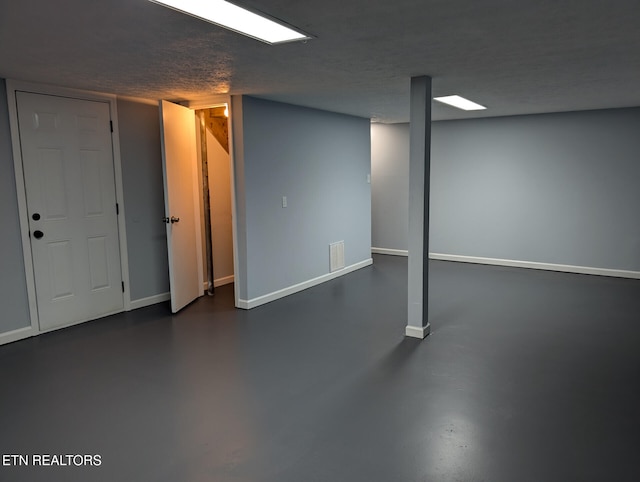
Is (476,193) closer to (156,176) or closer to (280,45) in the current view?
(156,176)

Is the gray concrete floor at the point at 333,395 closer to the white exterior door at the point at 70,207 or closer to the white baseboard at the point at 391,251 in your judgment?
the white exterior door at the point at 70,207

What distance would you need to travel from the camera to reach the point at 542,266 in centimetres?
691

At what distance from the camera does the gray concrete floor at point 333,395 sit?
239 centimetres

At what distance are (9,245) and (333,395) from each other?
3.08m

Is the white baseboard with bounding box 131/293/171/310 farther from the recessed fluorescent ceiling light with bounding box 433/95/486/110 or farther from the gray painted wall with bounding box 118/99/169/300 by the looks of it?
the recessed fluorescent ceiling light with bounding box 433/95/486/110

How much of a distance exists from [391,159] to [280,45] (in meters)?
5.54

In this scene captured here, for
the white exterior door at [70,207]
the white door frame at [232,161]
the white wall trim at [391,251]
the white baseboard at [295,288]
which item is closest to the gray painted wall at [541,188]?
the white wall trim at [391,251]

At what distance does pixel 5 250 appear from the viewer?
3992mm

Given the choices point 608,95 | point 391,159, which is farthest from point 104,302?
point 608,95

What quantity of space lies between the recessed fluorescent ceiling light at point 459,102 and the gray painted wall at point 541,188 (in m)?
1.38

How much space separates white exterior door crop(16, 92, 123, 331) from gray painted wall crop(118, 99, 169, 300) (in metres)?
0.18

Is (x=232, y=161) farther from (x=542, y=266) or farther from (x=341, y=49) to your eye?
(x=542, y=266)

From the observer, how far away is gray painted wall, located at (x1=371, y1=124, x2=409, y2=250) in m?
8.02

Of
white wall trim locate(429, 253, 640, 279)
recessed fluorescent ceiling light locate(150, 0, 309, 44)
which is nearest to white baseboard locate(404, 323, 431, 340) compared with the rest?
recessed fluorescent ceiling light locate(150, 0, 309, 44)
